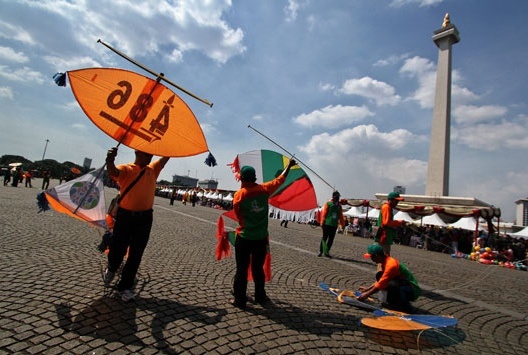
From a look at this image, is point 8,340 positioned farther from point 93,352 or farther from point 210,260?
point 210,260

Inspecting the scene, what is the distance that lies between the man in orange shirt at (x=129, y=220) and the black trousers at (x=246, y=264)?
116cm

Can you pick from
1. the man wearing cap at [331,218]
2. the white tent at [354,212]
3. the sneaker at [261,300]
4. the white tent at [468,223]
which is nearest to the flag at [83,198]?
the sneaker at [261,300]

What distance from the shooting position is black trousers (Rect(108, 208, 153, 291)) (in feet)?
11.8

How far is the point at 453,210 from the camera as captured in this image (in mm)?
18375

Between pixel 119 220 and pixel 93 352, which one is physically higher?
pixel 119 220

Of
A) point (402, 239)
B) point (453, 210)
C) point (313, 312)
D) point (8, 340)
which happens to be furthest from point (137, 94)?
point (402, 239)

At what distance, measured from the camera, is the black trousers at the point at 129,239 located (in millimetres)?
3584

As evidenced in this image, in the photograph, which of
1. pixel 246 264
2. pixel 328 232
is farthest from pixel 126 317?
pixel 328 232

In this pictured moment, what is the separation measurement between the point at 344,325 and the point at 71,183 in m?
4.04

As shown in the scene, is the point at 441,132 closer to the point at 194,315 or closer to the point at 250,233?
the point at 250,233

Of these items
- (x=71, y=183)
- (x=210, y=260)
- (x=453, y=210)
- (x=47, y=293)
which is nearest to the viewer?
(x=47, y=293)

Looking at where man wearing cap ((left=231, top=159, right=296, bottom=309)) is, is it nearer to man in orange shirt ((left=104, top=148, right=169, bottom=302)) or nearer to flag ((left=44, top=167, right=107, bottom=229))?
man in orange shirt ((left=104, top=148, right=169, bottom=302))

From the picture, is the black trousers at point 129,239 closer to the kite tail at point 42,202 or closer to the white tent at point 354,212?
the kite tail at point 42,202

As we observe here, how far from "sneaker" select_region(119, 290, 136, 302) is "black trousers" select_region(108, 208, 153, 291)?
0.18ft
